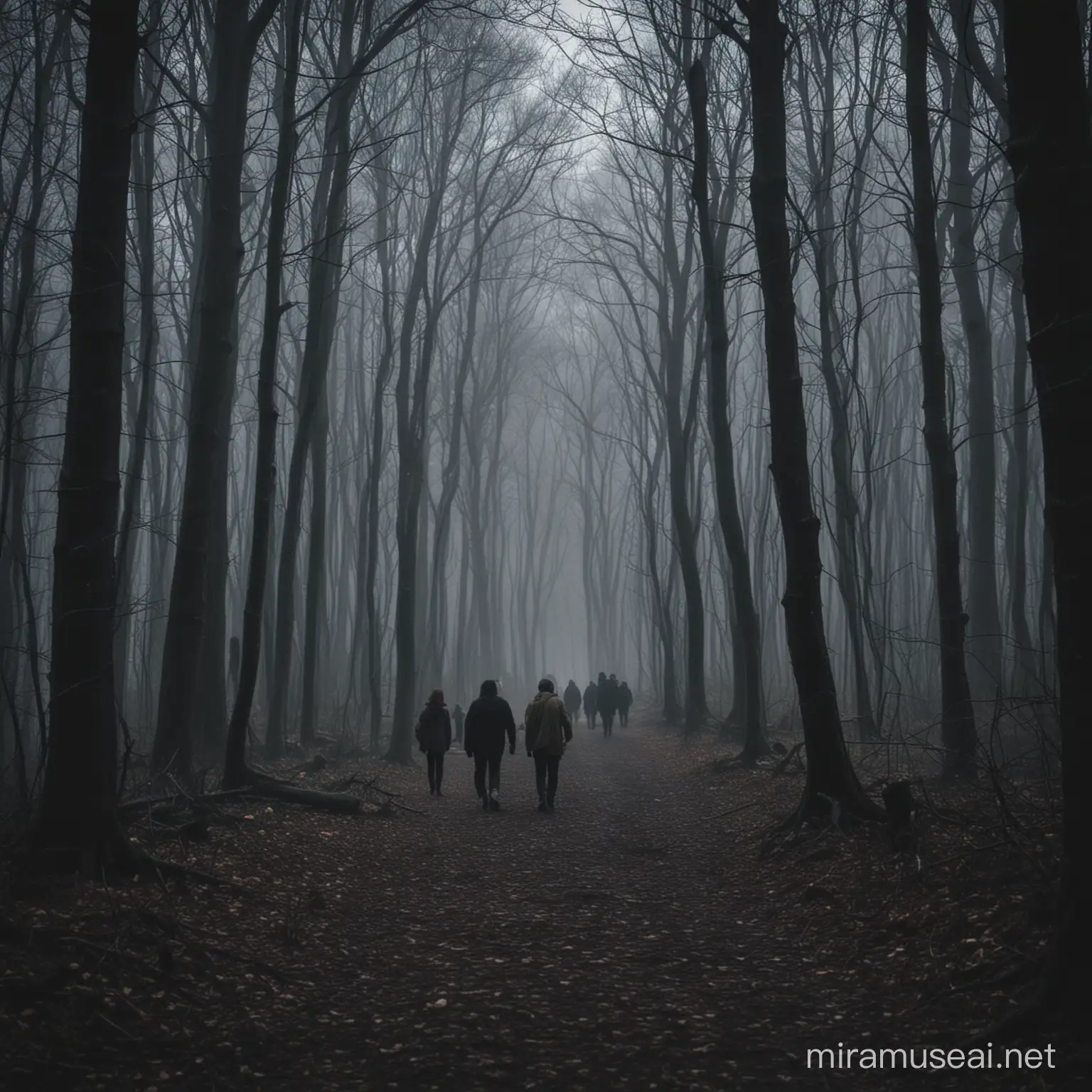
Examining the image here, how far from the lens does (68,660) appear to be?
5.35 m

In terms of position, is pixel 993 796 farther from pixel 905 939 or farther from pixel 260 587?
pixel 260 587

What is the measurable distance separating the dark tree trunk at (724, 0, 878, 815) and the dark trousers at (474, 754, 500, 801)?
4.45 metres

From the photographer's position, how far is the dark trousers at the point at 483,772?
36.3ft

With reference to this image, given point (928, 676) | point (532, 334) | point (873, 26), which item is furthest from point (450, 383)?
point (873, 26)

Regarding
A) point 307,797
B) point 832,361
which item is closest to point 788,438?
point 832,361

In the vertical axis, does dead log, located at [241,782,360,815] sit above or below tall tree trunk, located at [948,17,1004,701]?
below

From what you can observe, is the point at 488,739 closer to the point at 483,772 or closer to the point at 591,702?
the point at 483,772

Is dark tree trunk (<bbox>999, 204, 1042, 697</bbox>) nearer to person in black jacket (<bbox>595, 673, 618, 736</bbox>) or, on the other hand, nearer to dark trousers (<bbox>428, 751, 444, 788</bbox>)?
dark trousers (<bbox>428, 751, 444, 788</bbox>)

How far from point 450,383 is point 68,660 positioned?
80.2 ft

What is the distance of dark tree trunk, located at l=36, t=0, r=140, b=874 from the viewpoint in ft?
17.5

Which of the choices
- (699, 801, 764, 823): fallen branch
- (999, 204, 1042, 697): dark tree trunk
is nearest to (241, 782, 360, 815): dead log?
(699, 801, 764, 823): fallen branch

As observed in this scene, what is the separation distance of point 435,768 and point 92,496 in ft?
27.0

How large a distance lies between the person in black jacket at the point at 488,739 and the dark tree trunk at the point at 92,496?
587 cm

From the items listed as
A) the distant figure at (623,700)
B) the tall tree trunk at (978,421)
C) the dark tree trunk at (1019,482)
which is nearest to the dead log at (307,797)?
the dark tree trunk at (1019,482)
